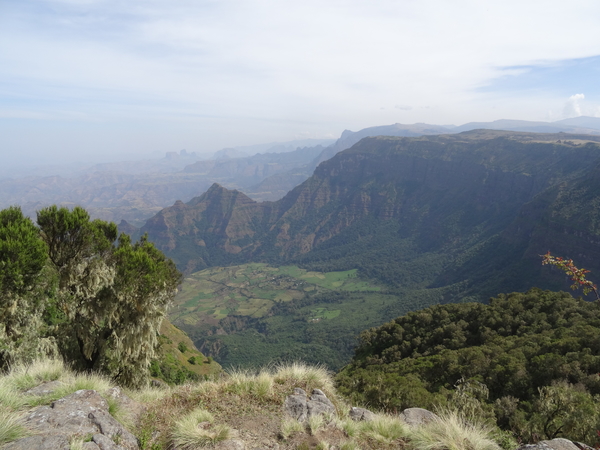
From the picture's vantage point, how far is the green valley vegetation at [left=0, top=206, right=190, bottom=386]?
40.4 feet

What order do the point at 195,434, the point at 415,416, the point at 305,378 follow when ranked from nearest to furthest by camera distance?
the point at 195,434
the point at 305,378
the point at 415,416

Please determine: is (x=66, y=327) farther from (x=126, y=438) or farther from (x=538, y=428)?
(x=538, y=428)

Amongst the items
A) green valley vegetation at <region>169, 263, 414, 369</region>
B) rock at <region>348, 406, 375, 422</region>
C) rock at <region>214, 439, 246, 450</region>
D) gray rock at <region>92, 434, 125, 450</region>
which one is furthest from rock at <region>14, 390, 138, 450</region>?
green valley vegetation at <region>169, 263, 414, 369</region>

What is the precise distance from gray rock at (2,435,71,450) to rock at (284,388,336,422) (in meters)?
5.35

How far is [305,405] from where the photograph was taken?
9.34 meters

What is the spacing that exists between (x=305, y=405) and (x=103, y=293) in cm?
1159

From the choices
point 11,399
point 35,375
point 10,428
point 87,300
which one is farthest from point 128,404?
point 87,300

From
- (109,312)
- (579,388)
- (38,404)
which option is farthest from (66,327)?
(579,388)

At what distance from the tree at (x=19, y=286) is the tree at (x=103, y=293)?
5.03ft

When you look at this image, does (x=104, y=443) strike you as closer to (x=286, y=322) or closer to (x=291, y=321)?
(x=291, y=321)

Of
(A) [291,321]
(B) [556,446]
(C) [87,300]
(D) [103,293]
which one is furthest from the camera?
(A) [291,321]

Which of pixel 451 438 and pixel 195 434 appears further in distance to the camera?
pixel 451 438

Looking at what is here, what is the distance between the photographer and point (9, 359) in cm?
1205

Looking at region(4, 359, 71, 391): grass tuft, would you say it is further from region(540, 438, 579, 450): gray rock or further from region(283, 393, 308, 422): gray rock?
region(540, 438, 579, 450): gray rock
